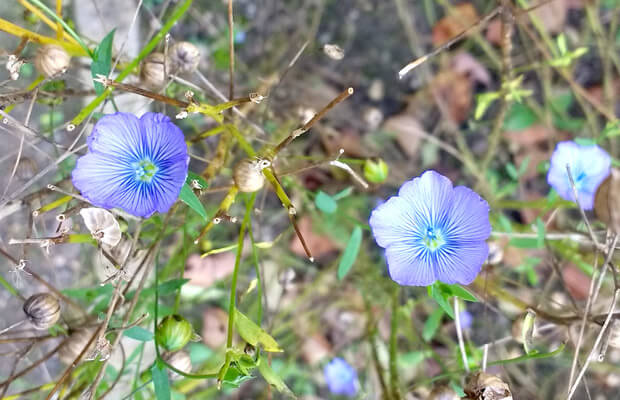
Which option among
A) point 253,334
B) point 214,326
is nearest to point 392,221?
point 253,334

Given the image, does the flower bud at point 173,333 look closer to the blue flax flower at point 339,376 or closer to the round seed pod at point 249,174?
the round seed pod at point 249,174

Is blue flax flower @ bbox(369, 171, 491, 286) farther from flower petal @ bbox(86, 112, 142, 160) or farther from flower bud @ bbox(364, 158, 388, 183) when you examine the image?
flower petal @ bbox(86, 112, 142, 160)

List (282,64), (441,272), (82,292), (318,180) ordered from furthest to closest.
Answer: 1. (282,64)
2. (318,180)
3. (82,292)
4. (441,272)

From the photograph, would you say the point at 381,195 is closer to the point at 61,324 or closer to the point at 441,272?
the point at 441,272

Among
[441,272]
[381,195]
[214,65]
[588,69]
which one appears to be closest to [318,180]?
[381,195]

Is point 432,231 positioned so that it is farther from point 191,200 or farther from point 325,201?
point 191,200
